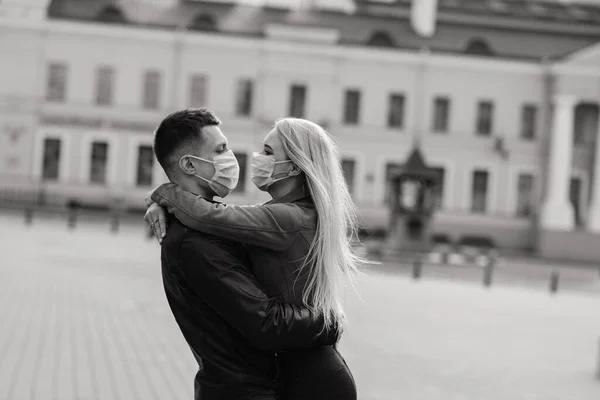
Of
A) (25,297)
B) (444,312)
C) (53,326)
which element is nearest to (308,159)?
(53,326)

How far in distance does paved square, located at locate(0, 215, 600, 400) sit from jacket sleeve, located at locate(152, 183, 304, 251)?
4.70 meters

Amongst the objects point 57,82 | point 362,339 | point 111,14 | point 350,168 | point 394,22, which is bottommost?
point 362,339

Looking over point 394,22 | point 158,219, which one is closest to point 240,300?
point 158,219

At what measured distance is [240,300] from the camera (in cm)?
293

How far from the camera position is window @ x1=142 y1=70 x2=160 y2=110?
43.3 metres

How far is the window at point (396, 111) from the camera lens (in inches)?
1778

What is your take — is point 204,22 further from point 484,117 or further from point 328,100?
point 484,117

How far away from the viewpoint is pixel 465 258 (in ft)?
99.2

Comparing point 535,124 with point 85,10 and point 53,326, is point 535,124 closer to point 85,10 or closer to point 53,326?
point 85,10

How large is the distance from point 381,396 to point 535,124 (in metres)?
39.2

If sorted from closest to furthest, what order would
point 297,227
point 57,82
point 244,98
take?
point 297,227 < point 57,82 < point 244,98

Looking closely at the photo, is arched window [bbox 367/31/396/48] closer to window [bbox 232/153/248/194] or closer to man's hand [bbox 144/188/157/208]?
window [bbox 232/153/248/194]

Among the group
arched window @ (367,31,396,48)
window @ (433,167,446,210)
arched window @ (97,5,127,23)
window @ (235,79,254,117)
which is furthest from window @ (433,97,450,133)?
arched window @ (97,5,127,23)

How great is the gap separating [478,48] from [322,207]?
44.3 m
